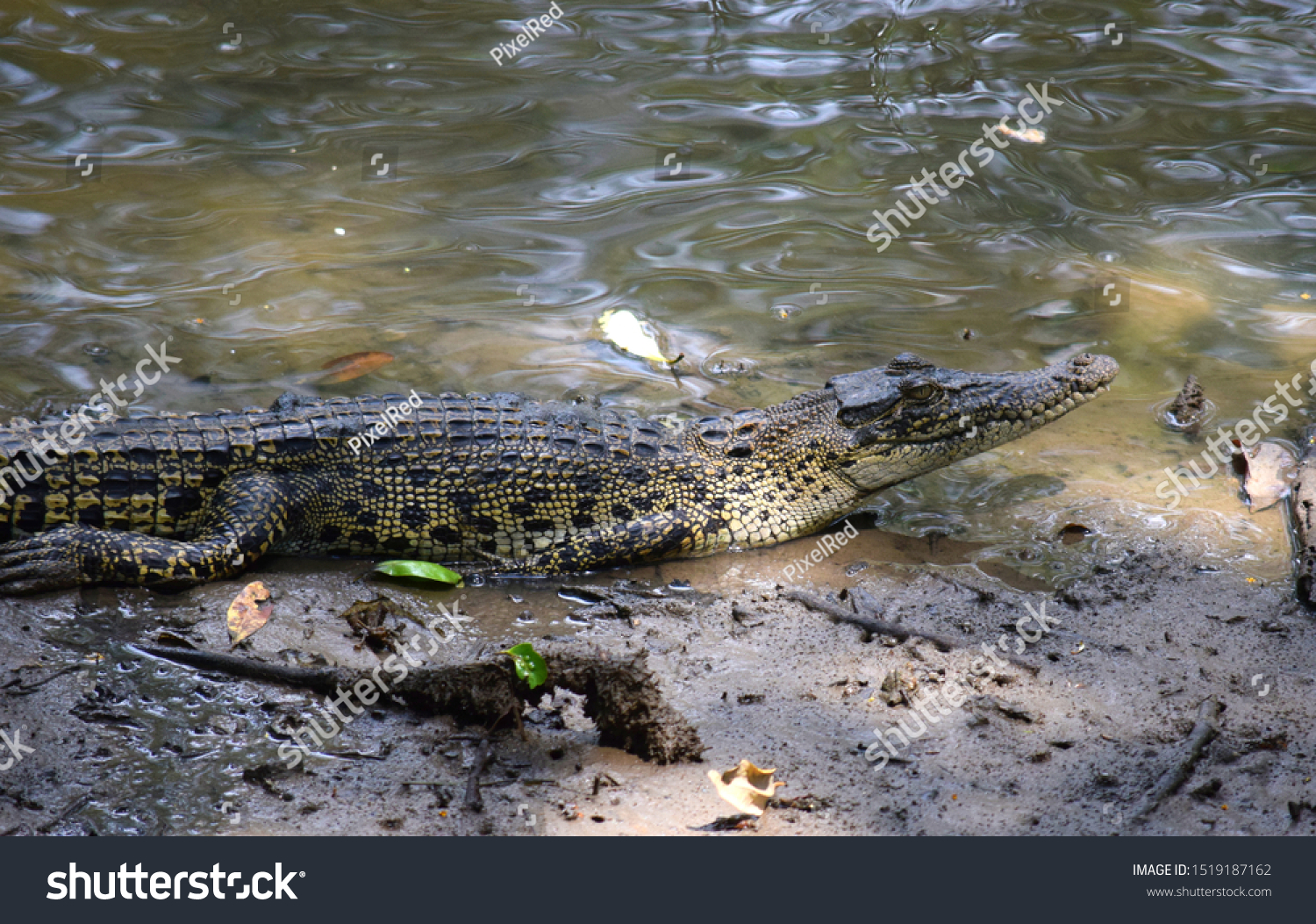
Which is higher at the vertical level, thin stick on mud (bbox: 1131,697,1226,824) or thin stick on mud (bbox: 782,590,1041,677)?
thin stick on mud (bbox: 1131,697,1226,824)

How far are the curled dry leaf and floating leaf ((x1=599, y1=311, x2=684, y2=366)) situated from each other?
3353 mm

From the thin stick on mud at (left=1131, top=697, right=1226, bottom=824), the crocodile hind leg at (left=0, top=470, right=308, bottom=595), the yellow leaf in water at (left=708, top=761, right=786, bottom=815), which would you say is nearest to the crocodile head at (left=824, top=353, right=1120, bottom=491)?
the thin stick on mud at (left=1131, top=697, right=1226, bottom=824)

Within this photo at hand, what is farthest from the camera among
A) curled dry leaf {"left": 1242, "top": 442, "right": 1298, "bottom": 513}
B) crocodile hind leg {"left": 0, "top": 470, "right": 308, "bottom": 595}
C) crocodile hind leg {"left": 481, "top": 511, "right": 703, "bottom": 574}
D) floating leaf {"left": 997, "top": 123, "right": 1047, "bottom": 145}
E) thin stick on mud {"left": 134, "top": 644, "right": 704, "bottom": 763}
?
floating leaf {"left": 997, "top": 123, "right": 1047, "bottom": 145}

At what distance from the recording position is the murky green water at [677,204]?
675cm

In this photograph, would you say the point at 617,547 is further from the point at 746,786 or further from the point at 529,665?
the point at 746,786

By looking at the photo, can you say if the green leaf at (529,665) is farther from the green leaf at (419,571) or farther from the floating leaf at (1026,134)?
the floating leaf at (1026,134)

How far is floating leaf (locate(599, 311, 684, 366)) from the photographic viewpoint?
7016 mm

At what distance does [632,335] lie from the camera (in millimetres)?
7172

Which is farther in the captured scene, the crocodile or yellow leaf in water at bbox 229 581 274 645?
the crocodile

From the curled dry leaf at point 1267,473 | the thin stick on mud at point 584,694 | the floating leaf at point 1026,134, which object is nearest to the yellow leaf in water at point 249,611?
the thin stick on mud at point 584,694

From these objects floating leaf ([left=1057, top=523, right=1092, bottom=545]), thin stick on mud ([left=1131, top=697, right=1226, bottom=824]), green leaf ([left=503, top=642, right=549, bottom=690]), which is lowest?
floating leaf ([left=1057, top=523, right=1092, bottom=545])

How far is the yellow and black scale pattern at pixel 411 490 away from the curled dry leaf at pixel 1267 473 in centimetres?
208

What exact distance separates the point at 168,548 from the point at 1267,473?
5.56 metres

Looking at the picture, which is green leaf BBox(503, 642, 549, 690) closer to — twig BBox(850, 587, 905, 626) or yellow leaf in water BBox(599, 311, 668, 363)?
twig BBox(850, 587, 905, 626)
